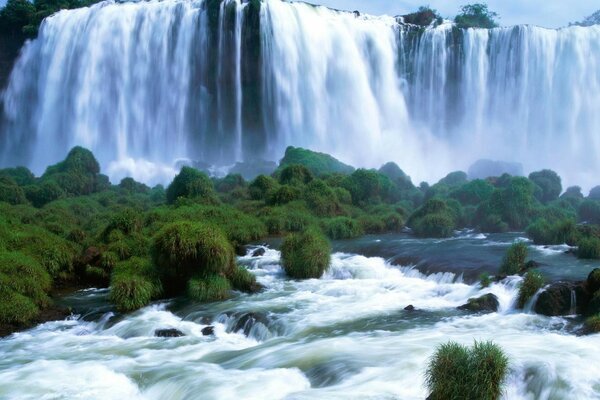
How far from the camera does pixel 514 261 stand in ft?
46.6

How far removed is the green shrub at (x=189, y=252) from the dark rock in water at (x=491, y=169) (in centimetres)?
3009

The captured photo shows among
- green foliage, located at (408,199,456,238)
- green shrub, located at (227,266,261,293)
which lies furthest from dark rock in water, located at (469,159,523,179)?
green shrub, located at (227,266,261,293)

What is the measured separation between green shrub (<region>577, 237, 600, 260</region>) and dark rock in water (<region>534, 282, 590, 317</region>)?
15.7ft

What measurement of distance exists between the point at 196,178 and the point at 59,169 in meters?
9.51

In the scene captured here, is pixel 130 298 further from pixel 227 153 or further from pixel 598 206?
pixel 227 153

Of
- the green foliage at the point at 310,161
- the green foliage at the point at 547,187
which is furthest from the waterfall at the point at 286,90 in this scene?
the green foliage at the point at 547,187

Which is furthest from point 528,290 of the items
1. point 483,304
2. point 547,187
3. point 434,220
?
point 547,187

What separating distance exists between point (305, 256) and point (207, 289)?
2.99m

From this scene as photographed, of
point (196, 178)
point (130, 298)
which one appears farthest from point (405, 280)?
point (196, 178)

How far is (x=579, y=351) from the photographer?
8.86m

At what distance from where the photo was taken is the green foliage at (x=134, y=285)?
41.8ft

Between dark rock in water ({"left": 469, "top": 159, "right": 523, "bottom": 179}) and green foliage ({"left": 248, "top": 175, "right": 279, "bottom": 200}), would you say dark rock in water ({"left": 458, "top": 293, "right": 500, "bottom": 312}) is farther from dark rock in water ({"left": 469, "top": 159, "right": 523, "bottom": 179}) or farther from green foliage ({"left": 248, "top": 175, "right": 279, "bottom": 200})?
dark rock in water ({"left": 469, "top": 159, "right": 523, "bottom": 179})

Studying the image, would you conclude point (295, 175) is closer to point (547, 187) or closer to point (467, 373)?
point (547, 187)

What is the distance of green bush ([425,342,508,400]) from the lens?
7008 millimetres
